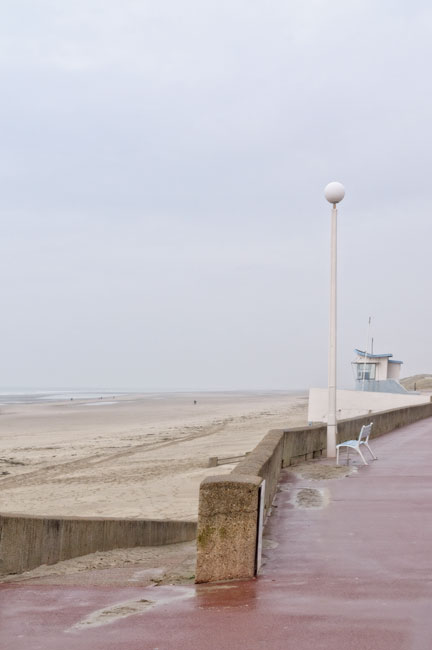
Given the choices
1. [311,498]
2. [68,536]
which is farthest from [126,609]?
[311,498]

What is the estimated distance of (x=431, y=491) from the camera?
36.7 ft

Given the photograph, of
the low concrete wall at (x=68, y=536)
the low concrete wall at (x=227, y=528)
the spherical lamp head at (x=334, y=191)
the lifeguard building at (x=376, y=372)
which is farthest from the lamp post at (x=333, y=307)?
the lifeguard building at (x=376, y=372)

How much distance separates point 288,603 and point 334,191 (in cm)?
1021

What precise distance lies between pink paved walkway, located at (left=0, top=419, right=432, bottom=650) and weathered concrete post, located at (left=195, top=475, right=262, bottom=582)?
8.0 inches

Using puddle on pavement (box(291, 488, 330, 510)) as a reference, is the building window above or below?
above

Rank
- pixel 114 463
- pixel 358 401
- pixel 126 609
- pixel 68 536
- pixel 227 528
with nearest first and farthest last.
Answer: pixel 126 609 < pixel 227 528 < pixel 68 536 < pixel 114 463 < pixel 358 401

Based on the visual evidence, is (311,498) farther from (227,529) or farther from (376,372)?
(376,372)

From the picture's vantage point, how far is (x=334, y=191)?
14.7 meters

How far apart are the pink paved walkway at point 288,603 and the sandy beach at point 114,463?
21.6ft

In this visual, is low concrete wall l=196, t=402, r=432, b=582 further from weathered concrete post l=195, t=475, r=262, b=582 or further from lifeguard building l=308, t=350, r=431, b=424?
lifeguard building l=308, t=350, r=431, b=424

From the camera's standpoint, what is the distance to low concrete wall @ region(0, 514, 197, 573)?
984 cm

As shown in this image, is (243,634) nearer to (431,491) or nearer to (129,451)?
(431,491)

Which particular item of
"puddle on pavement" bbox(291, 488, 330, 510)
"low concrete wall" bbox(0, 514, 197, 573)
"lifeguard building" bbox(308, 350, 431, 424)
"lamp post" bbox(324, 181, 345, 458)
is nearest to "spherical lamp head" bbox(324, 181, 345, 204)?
"lamp post" bbox(324, 181, 345, 458)

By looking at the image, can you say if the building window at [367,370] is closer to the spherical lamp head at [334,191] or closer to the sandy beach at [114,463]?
the sandy beach at [114,463]
